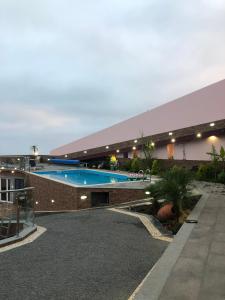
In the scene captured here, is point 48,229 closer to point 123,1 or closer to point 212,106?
point 123,1

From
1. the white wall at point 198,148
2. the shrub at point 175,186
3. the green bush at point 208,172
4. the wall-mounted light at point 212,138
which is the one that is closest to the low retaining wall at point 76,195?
the shrub at point 175,186

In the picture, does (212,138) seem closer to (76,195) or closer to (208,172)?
(208,172)

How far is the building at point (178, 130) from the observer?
21547 mm

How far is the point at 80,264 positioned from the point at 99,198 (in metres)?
8.51

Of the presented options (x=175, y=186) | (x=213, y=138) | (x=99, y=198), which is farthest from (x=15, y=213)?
(x=213, y=138)

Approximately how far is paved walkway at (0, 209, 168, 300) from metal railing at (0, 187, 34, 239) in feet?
2.09

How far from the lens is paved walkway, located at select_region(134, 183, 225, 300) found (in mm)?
3857

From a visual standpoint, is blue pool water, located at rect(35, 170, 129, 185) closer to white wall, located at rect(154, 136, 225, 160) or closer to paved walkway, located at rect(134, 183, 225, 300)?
→ white wall, located at rect(154, 136, 225, 160)

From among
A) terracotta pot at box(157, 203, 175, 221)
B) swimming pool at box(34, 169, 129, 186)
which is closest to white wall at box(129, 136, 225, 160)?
swimming pool at box(34, 169, 129, 186)

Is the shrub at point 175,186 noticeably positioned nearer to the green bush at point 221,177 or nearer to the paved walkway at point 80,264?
the paved walkway at point 80,264

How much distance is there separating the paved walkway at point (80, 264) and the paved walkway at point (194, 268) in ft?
0.94

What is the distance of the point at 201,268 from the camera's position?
4.67 metres

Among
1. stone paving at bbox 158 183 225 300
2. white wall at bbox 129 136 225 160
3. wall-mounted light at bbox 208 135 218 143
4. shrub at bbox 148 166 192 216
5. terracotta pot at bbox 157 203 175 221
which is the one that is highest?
wall-mounted light at bbox 208 135 218 143

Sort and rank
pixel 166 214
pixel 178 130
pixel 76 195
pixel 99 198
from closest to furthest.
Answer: pixel 166 214 < pixel 76 195 < pixel 99 198 < pixel 178 130
